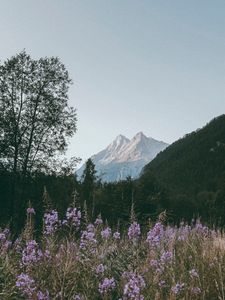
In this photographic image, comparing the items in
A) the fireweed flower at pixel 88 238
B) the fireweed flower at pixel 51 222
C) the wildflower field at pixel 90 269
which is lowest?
the wildflower field at pixel 90 269

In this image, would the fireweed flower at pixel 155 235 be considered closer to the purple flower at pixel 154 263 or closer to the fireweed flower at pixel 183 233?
the purple flower at pixel 154 263

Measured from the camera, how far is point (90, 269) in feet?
20.9

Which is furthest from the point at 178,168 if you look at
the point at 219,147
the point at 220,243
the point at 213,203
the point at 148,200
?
the point at 220,243

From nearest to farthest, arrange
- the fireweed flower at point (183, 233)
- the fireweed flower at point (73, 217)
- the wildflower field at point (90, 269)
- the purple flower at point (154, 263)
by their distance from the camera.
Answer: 1. the wildflower field at point (90, 269)
2. the purple flower at point (154, 263)
3. the fireweed flower at point (73, 217)
4. the fireweed flower at point (183, 233)

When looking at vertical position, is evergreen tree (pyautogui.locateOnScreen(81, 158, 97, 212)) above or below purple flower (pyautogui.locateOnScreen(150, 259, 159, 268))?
above

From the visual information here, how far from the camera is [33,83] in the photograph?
132 ft

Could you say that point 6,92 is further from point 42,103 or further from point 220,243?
point 220,243

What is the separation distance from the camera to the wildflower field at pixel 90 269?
5.35 m

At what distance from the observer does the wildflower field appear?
211 inches

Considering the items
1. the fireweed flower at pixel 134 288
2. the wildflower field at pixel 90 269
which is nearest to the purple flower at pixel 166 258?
the wildflower field at pixel 90 269

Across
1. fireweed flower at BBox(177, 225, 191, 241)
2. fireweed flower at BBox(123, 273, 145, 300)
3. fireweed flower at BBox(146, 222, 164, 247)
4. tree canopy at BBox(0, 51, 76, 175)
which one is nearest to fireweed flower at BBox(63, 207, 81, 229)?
fireweed flower at BBox(146, 222, 164, 247)

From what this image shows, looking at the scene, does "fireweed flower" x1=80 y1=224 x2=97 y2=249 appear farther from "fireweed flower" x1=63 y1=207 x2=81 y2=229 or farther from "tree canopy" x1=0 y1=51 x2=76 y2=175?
"tree canopy" x1=0 y1=51 x2=76 y2=175

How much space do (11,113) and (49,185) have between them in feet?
21.7

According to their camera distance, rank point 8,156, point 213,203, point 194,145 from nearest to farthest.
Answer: point 8,156 → point 213,203 → point 194,145
